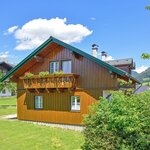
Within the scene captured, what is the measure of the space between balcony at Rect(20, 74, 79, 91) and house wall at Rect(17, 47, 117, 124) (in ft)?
2.91

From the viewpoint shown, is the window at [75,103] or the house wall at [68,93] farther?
the window at [75,103]

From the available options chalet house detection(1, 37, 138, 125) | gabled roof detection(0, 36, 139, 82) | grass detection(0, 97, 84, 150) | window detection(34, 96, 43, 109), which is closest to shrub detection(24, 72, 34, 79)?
chalet house detection(1, 37, 138, 125)

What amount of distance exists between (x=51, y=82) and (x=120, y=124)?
12.2 meters

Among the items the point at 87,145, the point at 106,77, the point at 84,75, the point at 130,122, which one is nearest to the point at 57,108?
the point at 84,75

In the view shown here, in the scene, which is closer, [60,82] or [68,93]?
[60,82]

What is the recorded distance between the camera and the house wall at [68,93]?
1975 cm

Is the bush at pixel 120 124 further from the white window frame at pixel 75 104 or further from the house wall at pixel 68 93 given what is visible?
the white window frame at pixel 75 104

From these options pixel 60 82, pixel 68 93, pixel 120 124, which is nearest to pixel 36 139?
pixel 60 82

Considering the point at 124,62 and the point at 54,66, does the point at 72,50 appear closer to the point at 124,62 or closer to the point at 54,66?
the point at 54,66

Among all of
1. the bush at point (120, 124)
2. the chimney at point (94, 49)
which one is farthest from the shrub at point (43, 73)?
the bush at point (120, 124)

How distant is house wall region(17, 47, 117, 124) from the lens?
19.8m

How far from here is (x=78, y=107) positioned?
20547mm

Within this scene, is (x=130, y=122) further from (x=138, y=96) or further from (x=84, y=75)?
(x=84, y=75)

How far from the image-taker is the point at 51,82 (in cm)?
2080
